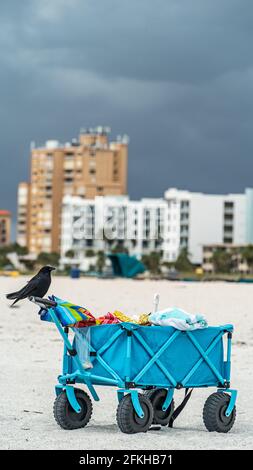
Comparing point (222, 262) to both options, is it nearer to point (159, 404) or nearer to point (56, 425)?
point (159, 404)

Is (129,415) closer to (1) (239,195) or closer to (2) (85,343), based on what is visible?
(2) (85,343)

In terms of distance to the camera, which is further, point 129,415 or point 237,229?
point 237,229

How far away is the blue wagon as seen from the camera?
8562 mm

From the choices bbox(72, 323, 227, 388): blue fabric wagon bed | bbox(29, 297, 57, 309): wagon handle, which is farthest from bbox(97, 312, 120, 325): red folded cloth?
bbox(29, 297, 57, 309): wagon handle

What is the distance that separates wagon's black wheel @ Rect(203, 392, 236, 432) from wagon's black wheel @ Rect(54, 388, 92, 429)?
1.01 m

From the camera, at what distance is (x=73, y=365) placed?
8.96m

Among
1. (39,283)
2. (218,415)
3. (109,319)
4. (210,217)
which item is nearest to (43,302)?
(39,283)

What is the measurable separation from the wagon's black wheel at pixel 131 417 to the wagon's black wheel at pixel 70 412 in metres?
0.47

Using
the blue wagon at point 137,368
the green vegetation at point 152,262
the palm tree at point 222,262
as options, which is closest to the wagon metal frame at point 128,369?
the blue wagon at point 137,368

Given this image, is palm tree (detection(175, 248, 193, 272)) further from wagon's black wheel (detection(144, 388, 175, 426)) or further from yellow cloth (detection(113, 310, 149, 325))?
yellow cloth (detection(113, 310, 149, 325))

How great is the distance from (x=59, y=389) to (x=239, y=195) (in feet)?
629

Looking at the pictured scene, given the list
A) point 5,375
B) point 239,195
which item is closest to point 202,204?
point 239,195
